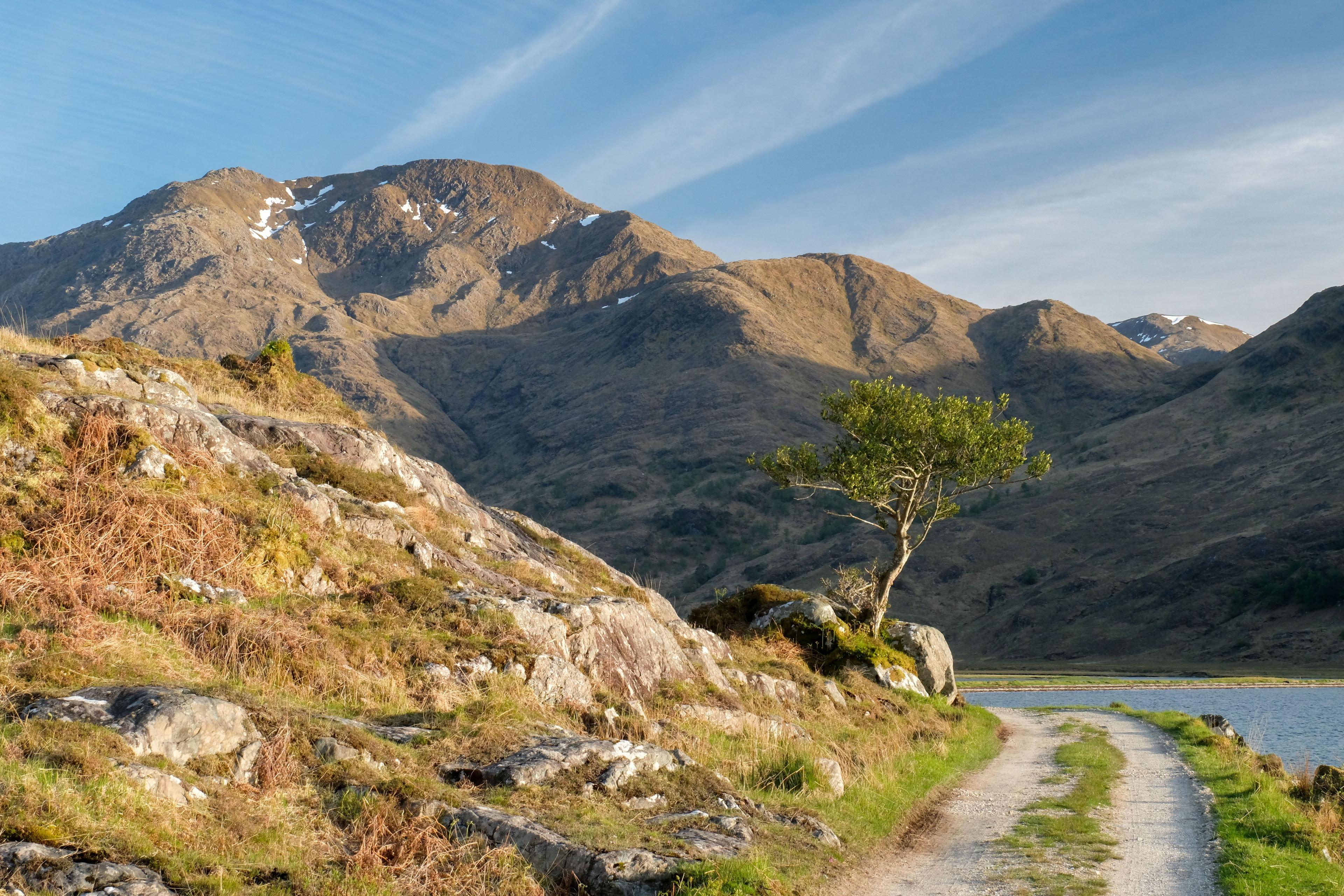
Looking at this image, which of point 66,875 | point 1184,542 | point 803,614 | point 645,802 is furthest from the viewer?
point 1184,542

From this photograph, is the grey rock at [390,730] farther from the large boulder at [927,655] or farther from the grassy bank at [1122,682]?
the grassy bank at [1122,682]

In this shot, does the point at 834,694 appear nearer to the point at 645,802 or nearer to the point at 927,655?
the point at 927,655

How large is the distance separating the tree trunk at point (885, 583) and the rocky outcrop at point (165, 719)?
2398cm

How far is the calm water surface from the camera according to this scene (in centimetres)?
2936

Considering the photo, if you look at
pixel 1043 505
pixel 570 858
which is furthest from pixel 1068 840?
pixel 1043 505

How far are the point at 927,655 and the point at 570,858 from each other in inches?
949

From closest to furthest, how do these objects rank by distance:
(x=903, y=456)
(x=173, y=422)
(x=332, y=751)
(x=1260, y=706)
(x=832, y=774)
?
(x=332, y=751), (x=832, y=774), (x=173, y=422), (x=903, y=456), (x=1260, y=706)

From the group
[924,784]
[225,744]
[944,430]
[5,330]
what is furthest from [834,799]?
[5,330]

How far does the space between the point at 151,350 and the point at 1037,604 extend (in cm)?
10188

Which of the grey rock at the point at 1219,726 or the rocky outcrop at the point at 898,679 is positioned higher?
the rocky outcrop at the point at 898,679

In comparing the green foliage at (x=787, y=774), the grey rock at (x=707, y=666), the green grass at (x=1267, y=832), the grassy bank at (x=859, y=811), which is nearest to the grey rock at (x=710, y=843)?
the grassy bank at (x=859, y=811)

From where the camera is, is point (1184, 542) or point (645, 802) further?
point (1184, 542)

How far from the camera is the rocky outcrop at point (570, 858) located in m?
8.29

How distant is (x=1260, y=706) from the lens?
43938mm
